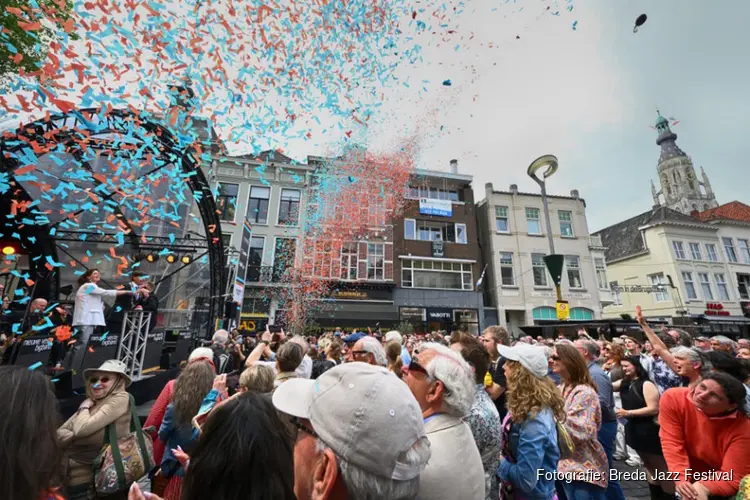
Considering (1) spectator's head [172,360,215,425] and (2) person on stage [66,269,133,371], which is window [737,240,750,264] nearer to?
(1) spectator's head [172,360,215,425]

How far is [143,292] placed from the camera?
7.90 m

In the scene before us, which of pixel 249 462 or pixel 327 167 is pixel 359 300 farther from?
pixel 249 462

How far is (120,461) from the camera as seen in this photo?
2.41m

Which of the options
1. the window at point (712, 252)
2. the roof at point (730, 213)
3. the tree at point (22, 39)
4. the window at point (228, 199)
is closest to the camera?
the tree at point (22, 39)

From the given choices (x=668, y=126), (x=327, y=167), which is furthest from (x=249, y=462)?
(x=668, y=126)

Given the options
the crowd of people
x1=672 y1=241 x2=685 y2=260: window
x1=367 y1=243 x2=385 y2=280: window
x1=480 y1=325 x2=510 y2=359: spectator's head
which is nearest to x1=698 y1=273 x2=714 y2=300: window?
x1=672 y1=241 x2=685 y2=260: window

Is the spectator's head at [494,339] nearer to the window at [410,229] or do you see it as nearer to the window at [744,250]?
the window at [410,229]

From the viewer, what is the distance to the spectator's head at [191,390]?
271cm

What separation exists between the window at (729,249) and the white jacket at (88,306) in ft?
140

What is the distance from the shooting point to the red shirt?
7.48ft

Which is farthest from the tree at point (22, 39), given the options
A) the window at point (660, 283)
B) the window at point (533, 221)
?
the window at point (660, 283)

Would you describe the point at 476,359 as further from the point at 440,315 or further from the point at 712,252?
the point at 712,252

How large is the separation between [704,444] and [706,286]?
35398 mm

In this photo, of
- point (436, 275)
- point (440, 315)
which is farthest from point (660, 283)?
point (440, 315)
